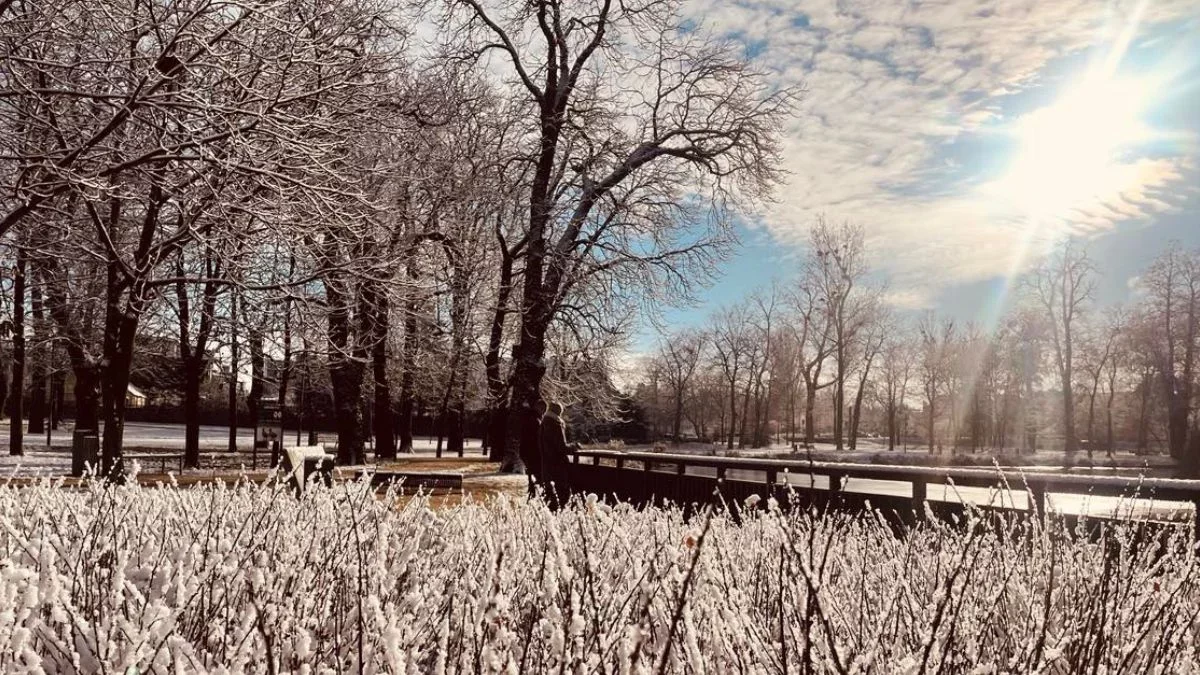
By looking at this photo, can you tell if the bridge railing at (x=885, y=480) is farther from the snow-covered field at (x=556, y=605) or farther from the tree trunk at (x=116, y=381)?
the tree trunk at (x=116, y=381)

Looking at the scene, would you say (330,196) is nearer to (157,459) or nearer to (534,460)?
(534,460)

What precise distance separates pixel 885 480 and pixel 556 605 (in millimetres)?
7052

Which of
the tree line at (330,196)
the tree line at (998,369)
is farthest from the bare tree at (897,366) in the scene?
the tree line at (330,196)

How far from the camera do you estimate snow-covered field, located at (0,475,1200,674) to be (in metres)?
2.03

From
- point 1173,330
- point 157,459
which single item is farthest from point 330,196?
point 1173,330

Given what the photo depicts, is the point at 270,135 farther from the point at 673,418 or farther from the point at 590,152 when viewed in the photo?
the point at 673,418

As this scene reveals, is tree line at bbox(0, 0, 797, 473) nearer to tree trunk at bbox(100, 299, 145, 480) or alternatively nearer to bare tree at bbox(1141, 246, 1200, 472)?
tree trunk at bbox(100, 299, 145, 480)

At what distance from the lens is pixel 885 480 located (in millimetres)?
9117

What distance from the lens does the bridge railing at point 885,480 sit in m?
5.06

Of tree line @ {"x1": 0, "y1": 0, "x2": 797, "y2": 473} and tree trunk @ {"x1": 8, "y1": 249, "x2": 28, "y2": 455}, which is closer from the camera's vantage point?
tree line @ {"x1": 0, "y1": 0, "x2": 797, "y2": 473}

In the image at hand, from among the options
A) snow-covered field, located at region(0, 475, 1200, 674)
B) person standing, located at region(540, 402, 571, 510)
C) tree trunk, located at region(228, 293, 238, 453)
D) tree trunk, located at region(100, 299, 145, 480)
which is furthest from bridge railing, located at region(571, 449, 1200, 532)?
tree trunk, located at region(100, 299, 145, 480)

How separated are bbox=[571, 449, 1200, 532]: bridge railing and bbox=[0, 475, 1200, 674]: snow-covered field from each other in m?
0.34

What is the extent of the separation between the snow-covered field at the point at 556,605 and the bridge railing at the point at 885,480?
0.34 metres

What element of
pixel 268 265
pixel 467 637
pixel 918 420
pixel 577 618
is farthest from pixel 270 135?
pixel 918 420
